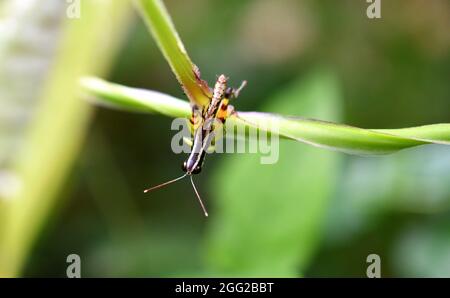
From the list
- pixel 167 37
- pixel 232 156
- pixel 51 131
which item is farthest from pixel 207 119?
pixel 232 156

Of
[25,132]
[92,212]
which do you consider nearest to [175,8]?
[92,212]

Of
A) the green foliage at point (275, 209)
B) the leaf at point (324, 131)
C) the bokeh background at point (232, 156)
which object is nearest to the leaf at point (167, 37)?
the leaf at point (324, 131)

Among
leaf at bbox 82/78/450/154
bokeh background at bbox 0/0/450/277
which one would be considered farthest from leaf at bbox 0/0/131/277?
leaf at bbox 82/78/450/154

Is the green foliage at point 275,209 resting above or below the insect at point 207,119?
above

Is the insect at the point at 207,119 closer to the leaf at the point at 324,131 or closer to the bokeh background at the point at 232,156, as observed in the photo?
the leaf at the point at 324,131

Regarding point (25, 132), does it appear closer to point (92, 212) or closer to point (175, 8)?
point (92, 212)

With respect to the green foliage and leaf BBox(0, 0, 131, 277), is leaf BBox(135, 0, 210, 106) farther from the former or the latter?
the green foliage

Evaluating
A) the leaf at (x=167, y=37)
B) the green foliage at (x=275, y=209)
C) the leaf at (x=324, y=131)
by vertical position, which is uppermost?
the green foliage at (x=275, y=209)

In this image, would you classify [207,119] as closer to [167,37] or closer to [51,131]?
[167,37]
